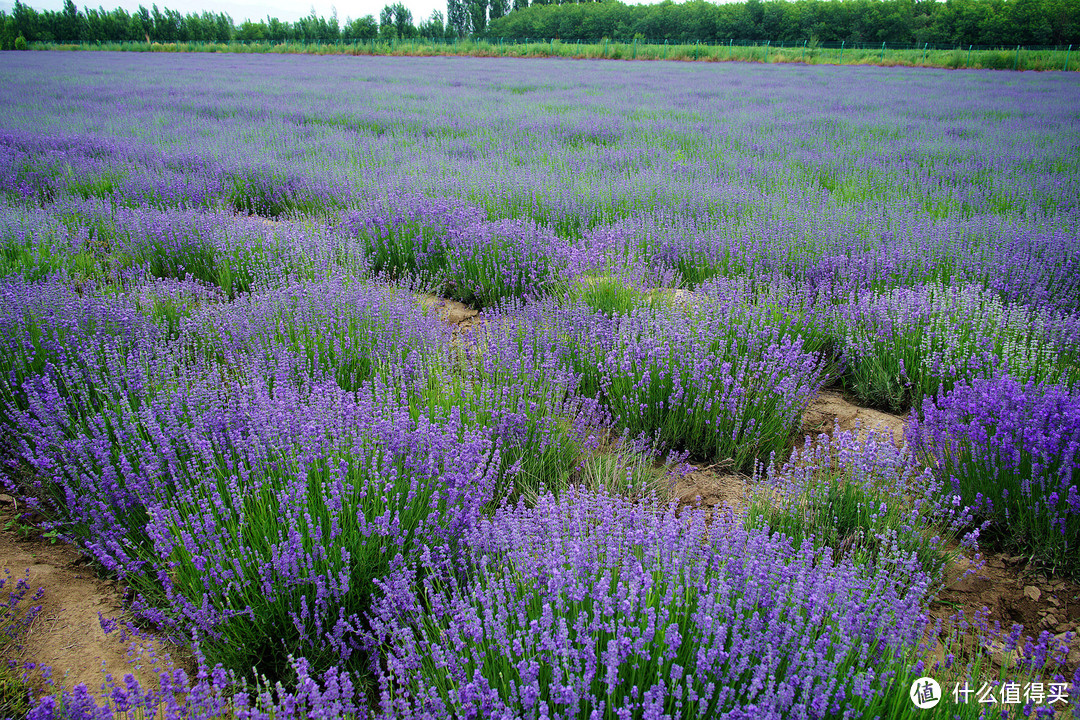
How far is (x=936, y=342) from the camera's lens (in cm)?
302

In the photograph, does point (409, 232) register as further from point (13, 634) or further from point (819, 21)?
point (819, 21)

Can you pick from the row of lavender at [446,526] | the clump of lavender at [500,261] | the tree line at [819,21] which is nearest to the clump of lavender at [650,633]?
the row of lavender at [446,526]

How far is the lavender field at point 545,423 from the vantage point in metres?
1.34

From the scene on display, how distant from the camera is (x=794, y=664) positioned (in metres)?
1.21

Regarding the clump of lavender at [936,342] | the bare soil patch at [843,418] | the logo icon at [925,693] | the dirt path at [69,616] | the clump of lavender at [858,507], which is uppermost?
the clump of lavender at [936,342]

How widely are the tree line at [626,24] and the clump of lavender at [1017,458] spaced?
45055 mm

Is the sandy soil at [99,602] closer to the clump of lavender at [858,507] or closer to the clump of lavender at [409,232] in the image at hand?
the clump of lavender at [858,507]

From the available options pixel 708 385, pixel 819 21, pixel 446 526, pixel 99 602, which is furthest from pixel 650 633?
pixel 819 21

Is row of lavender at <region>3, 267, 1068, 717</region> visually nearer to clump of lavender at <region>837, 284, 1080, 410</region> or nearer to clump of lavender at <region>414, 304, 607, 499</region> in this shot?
clump of lavender at <region>414, 304, 607, 499</region>

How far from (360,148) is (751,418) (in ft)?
21.3

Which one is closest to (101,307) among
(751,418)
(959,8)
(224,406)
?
(224,406)

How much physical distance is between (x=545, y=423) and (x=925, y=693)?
1.57 m

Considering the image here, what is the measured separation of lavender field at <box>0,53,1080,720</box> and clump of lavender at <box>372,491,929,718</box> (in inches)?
0.5

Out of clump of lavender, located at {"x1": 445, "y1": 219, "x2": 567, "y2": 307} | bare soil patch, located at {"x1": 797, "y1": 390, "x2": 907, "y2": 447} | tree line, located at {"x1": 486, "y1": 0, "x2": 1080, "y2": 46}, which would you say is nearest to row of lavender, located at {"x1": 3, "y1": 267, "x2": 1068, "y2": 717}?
bare soil patch, located at {"x1": 797, "y1": 390, "x2": 907, "y2": 447}
